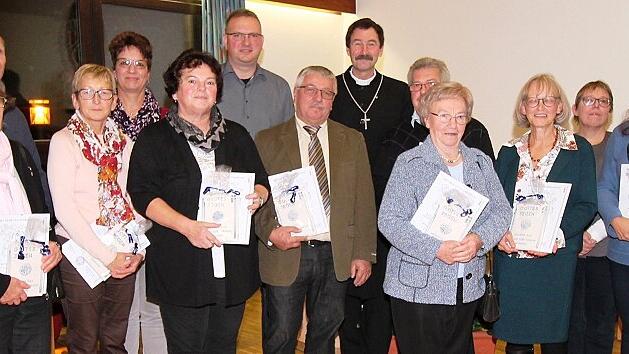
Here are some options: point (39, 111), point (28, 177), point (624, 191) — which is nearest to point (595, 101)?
point (624, 191)

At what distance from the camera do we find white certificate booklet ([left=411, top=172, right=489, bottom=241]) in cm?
264

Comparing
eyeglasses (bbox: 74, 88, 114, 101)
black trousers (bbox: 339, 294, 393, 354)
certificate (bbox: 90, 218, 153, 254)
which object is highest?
eyeglasses (bbox: 74, 88, 114, 101)

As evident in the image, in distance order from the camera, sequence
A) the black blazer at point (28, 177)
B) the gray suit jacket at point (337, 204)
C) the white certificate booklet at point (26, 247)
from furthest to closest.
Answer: the gray suit jacket at point (337, 204) → the black blazer at point (28, 177) → the white certificate booklet at point (26, 247)

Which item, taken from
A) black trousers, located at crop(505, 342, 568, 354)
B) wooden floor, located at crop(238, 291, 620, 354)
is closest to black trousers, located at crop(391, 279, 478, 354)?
black trousers, located at crop(505, 342, 568, 354)

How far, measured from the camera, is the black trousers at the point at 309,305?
3105 mm

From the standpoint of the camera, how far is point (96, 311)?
117 inches

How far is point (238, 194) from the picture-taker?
2689 mm

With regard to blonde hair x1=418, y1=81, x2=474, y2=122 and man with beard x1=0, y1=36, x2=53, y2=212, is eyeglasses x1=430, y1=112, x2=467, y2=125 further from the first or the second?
man with beard x1=0, y1=36, x2=53, y2=212

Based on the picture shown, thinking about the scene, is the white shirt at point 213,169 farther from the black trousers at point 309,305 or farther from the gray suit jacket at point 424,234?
the gray suit jacket at point 424,234

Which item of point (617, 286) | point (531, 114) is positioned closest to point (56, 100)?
point (531, 114)

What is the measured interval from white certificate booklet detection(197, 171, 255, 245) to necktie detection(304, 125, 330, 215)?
527mm

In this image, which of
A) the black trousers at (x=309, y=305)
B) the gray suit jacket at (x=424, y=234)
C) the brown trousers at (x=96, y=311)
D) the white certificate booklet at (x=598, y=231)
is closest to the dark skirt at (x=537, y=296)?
the gray suit jacket at (x=424, y=234)

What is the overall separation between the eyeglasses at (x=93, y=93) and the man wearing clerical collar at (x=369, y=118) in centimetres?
138

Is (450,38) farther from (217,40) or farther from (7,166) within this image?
(7,166)
